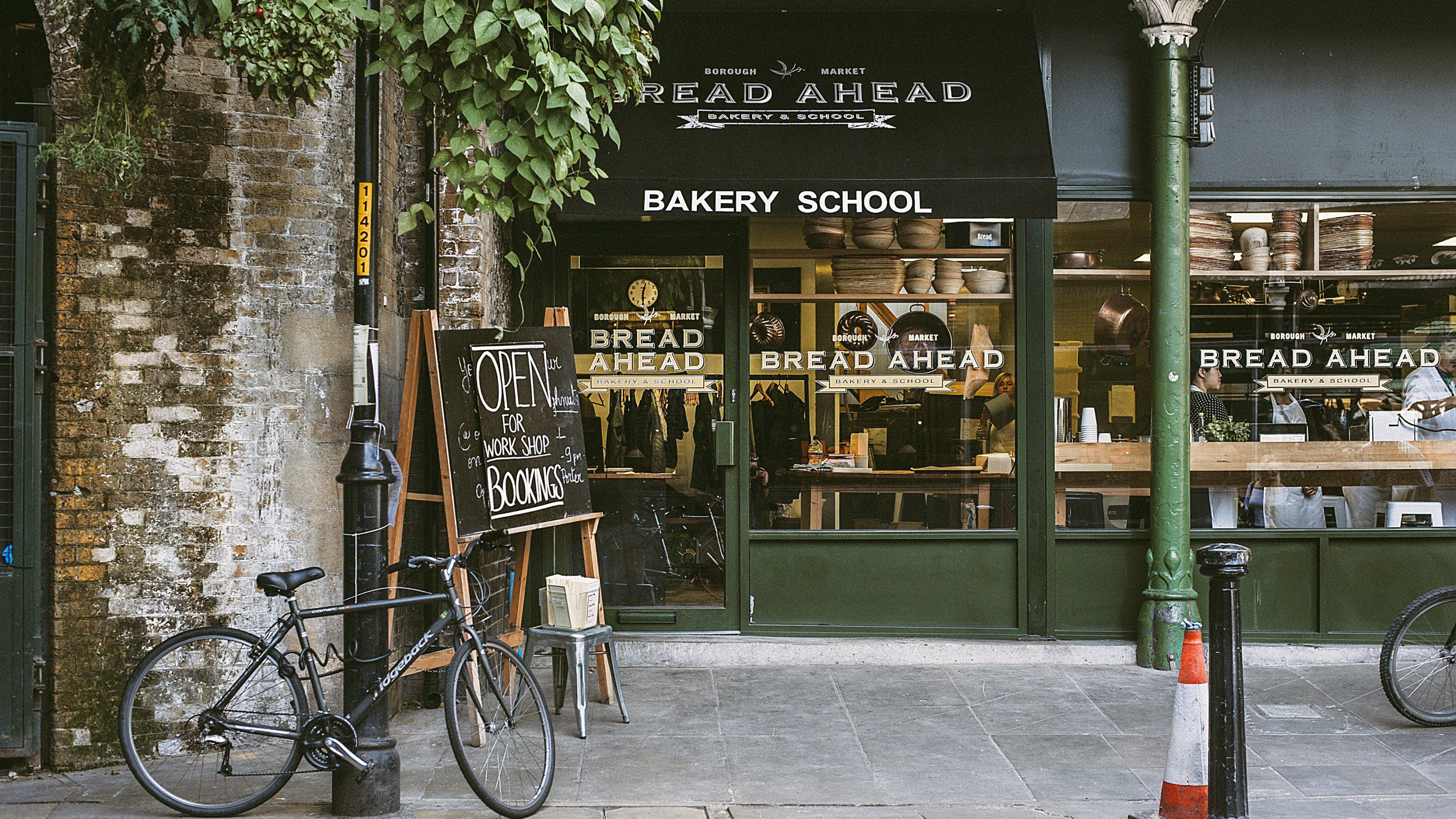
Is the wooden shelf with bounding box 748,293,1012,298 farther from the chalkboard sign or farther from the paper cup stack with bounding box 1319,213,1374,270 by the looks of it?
the paper cup stack with bounding box 1319,213,1374,270

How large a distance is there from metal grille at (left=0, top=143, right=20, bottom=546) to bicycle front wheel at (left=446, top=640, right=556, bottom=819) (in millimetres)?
2450

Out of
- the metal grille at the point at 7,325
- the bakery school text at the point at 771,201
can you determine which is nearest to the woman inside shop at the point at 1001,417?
the bakery school text at the point at 771,201

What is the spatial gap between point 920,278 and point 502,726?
413 cm

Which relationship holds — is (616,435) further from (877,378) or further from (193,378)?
(193,378)

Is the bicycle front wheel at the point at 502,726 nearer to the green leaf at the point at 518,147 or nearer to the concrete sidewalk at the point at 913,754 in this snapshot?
the concrete sidewalk at the point at 913,754

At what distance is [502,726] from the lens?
4.59 metres

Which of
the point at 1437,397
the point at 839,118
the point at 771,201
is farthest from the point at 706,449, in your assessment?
the point at 1437,397

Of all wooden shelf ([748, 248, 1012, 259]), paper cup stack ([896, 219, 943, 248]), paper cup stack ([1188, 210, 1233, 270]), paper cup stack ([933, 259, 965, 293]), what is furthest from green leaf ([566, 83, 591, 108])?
paper cup stack ([1188, 210, 1233, 270])

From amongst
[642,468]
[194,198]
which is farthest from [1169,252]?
[194,198]

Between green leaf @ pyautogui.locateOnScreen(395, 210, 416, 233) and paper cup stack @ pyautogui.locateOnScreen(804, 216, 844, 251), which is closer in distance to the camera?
green leaf @ pyautogui.locateOnScreen(395, 210, 416, 233)

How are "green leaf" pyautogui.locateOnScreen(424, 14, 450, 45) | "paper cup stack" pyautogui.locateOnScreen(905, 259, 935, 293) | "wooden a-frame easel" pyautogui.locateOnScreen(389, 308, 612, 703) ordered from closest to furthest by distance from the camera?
"green leaf" pyautogui.locateOnScreen(424, 14, 450, 45) → "wooden a-frame easel" pyautogui.locateOnScreen(389, 308, 612, 703) → "paper cup stack" pyautogui.locateOnScreen(905, 259, 935, 293)

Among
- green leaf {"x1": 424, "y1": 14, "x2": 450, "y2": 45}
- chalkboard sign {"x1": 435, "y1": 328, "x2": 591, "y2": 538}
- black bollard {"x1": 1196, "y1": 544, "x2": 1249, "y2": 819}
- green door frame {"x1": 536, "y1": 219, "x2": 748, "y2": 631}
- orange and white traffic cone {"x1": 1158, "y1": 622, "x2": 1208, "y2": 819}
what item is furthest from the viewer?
green door frame {"x1": 536, "y1": 219, "x2": 748, "y2": 631}

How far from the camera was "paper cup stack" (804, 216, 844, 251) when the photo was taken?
7184mm

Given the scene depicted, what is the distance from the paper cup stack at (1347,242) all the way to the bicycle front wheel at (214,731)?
6.84 meters
